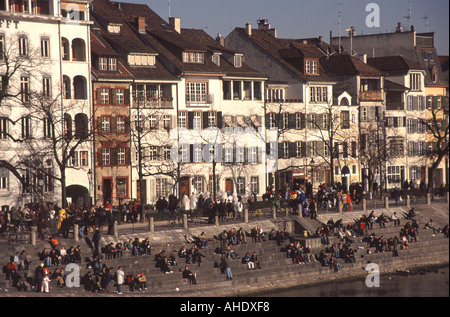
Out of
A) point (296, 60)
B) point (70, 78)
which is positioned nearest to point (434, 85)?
point (296, 60)

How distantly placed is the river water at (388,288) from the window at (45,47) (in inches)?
896

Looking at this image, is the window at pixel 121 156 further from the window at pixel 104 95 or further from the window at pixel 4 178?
the window at pixel 4 178

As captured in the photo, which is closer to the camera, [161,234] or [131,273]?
[131,273]

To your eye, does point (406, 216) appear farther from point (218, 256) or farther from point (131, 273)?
point (131, 273)

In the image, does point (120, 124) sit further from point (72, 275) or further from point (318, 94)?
point (72, 275)

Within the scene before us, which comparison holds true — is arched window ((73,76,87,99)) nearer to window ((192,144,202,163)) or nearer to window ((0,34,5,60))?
window ((0,34,5,60))

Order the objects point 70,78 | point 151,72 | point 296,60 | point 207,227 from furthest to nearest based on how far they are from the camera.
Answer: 1. point 296,60
2. point 151,72
3. point 70,78
4. point 207,227

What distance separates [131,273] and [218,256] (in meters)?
5.95

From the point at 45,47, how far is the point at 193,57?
1362cm

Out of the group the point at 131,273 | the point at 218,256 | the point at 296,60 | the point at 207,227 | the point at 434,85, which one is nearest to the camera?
the point at 131,273

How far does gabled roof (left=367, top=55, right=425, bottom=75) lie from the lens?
9109 centimetres

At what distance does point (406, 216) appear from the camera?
6844cm
